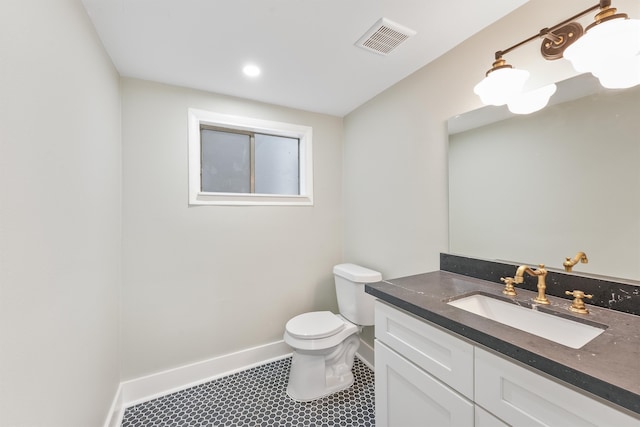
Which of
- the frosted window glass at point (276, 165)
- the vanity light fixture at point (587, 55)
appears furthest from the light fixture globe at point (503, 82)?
the frosted window glass at point (276, 165)

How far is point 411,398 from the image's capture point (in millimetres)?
1028

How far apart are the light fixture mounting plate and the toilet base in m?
1.98

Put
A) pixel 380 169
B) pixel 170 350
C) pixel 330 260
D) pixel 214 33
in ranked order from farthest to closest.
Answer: pixel 330 260, pixel 380 169, pixel 170 350, pixel 214 33

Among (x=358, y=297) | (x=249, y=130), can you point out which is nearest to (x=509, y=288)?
(x=358, y=297)

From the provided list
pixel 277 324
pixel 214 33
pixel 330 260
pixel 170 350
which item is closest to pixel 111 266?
pixel 170 350

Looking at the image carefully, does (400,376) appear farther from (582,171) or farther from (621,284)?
(582,171)

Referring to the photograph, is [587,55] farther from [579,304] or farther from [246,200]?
[246,200]

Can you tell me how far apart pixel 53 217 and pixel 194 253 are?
1074mm

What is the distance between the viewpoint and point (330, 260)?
249 cm

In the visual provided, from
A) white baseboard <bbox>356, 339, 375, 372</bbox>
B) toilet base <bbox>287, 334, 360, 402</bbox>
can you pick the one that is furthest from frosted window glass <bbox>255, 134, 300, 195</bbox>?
white baseboard <bbox>356, 339, 375, 372</bbox>

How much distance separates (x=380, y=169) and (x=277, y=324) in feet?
5.22

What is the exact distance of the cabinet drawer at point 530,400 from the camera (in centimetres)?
57

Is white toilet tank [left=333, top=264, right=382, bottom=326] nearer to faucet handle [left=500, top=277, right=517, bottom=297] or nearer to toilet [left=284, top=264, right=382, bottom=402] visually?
toilet [left=284, top=264, right=382, bottom=402]

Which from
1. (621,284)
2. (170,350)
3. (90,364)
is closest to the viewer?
(621,284)
